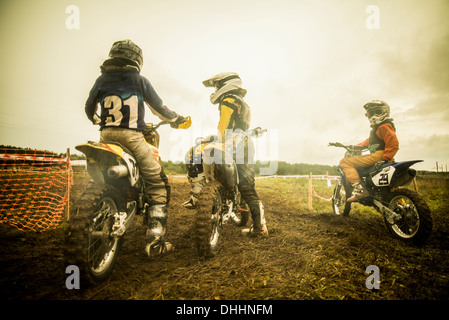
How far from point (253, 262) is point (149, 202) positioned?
150 cm

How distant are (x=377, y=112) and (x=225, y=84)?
3.27 metres

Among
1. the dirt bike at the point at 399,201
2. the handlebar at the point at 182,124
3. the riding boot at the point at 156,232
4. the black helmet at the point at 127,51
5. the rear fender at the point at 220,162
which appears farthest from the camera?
the handlebar at the point at 182,124

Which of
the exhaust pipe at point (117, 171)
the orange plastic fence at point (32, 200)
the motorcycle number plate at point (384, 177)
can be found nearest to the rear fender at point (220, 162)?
the exhaust pipe at point (117, 171)

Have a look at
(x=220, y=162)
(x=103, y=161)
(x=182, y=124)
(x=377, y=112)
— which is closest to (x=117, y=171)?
(x=103, y=161)

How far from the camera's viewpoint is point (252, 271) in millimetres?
2193

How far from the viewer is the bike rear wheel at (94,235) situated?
5.64 feet

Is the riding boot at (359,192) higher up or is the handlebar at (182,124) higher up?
the handlebar at (182,124)

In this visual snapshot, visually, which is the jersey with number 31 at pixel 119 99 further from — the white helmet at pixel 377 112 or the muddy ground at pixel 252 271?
the white helmet at pixel 377 112

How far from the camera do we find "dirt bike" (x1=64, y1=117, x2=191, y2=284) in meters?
1.73

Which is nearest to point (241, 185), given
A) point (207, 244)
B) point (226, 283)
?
point (207, 244)

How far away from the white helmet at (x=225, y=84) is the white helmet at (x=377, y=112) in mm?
2805

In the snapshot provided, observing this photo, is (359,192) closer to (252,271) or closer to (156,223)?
(252,271)

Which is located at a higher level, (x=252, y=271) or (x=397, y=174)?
(x=397, y=174)
